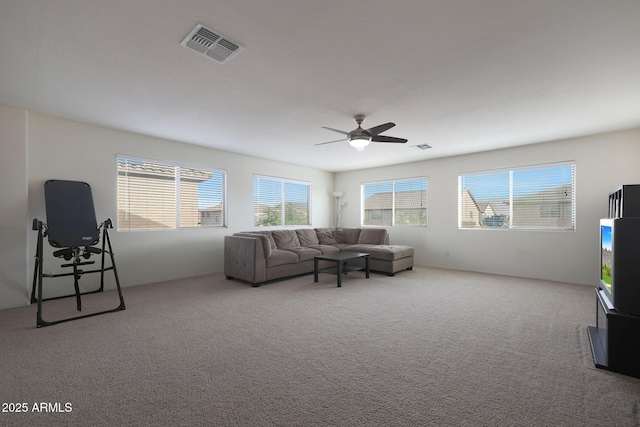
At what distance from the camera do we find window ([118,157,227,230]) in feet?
15.2

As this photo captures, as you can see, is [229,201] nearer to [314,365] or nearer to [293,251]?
[293,251]

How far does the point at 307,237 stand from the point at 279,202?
1.21 m

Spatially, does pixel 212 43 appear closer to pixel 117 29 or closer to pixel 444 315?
pixel 117 29

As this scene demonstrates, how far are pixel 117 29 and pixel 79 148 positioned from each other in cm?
292

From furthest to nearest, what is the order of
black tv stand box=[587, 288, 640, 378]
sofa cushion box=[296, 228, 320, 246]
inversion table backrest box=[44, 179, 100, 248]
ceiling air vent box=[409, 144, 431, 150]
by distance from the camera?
sofa cushion box=[296, 228, 320, 246]
ceiling air vent box=[409, 144, 431, 150]
inversion table backrest box=[44, 179, 100, 248]
black tv stand box=[587, 288, 640, 378]

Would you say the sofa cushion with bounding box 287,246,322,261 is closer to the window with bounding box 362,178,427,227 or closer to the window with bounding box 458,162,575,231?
the window with bounding box 362,178,427,227

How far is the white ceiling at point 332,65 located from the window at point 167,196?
0.81m

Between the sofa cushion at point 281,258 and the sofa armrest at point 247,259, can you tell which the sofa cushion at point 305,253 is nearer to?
the sofa cushion at point 281,258

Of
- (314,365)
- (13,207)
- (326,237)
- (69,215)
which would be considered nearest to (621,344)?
(314,365)

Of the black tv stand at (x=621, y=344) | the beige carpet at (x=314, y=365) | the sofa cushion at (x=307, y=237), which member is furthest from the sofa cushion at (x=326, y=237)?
the black tv stand at (x=621, y=344)

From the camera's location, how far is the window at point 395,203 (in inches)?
267

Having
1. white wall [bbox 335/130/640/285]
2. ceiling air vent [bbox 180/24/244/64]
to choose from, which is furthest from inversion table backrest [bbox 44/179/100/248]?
white wall [bbox 335/130/640/285]

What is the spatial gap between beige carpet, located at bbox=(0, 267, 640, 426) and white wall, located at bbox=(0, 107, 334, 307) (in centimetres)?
83

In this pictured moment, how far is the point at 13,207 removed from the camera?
3568 millimetres
